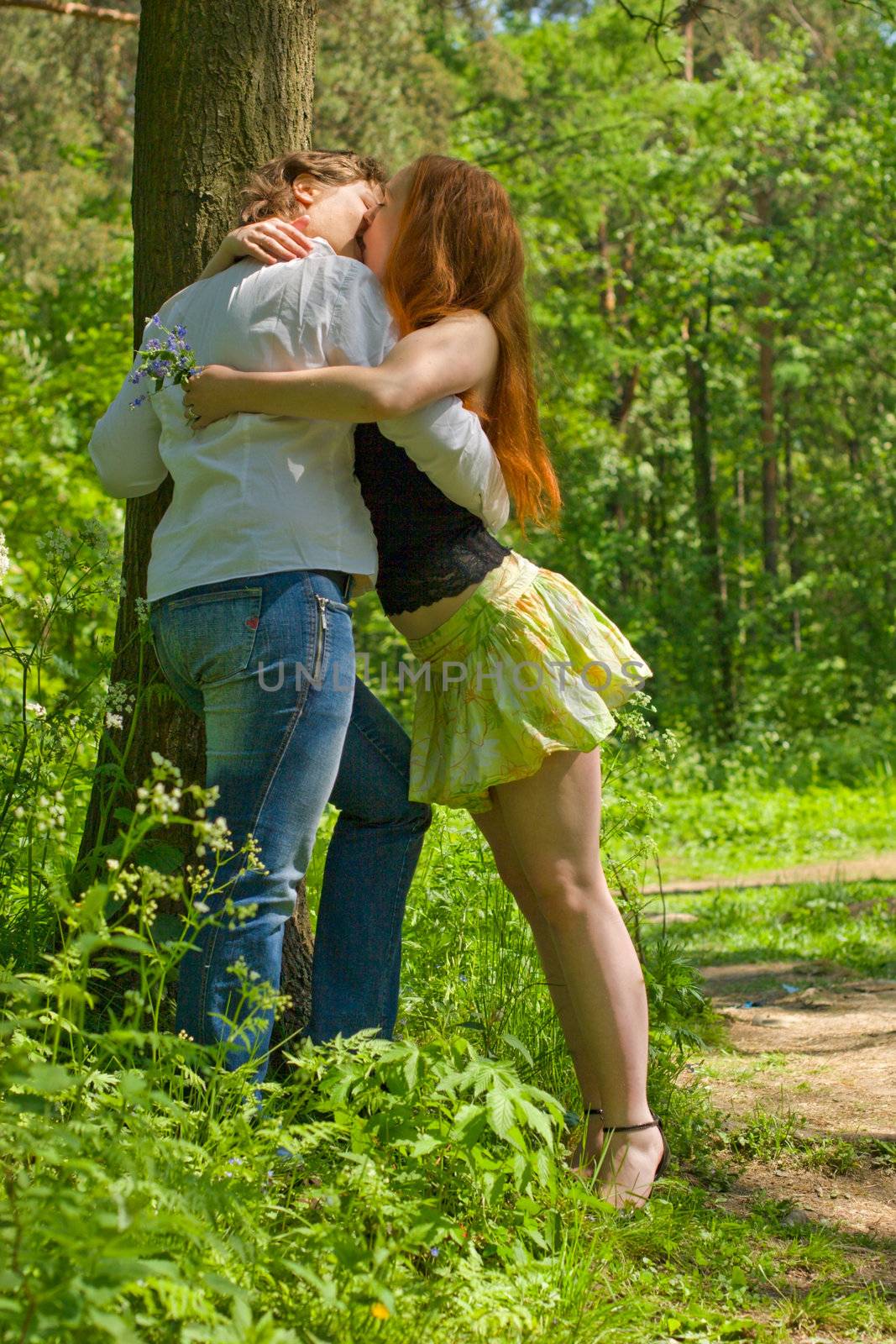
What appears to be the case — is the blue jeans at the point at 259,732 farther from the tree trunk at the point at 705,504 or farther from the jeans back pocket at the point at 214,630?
the tree trunk at the point at 705,504

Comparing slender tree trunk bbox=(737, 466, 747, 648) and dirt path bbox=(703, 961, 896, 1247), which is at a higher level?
slender tree trunk bbox=(737, 466, 747, 648)

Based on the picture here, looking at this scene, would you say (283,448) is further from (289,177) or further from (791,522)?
(791,522)

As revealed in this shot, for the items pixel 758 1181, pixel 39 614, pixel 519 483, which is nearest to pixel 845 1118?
pixel 758 1181

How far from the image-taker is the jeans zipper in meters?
2.16

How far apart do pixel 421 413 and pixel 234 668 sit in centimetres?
55

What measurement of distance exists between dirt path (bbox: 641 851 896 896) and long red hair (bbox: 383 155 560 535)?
15.8ft

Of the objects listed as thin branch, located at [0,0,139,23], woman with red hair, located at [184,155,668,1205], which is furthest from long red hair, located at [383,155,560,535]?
thin branch, located at [0,0,139,23]

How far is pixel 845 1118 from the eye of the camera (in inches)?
119

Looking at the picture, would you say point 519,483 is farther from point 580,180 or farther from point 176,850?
point 580,180

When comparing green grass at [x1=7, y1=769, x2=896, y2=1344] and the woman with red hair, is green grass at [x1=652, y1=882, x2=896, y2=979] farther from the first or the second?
the woman with red hair

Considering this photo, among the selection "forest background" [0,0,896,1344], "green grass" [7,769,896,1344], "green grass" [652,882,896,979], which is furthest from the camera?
"green grass" [652,882,896,979]

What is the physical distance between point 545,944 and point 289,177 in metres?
1.59

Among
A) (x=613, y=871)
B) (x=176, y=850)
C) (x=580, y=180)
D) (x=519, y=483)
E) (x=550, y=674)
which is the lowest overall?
(x=613, y=871)

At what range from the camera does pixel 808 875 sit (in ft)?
24.3
